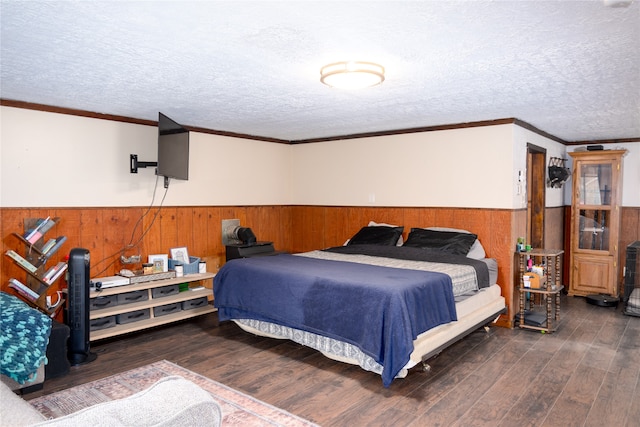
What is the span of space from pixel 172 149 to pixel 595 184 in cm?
558

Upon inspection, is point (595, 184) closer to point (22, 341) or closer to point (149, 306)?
point (149, 306)

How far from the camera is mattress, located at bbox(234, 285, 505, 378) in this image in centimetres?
329

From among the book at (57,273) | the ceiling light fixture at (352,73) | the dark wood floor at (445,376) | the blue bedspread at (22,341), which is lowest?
the dark wood floor at (445,376)

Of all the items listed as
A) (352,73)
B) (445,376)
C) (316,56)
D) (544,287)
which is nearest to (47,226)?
(316,56)

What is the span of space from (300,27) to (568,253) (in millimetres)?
6106

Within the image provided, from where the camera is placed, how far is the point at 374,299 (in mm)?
3189

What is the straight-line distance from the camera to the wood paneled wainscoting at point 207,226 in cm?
429

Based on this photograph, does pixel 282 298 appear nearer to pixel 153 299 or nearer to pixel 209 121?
pixel 153 299

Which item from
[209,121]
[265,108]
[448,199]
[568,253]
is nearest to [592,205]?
[568,253]

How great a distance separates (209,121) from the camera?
499 cm

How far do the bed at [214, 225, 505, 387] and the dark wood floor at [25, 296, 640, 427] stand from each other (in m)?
0.18

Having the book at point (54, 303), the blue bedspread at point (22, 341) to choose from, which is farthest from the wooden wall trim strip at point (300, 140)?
the blue bedspread at point (22, 341)

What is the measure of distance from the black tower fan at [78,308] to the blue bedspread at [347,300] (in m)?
1.22

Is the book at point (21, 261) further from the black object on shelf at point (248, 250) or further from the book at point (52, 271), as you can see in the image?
the black object on shelf at point (248, 250)
